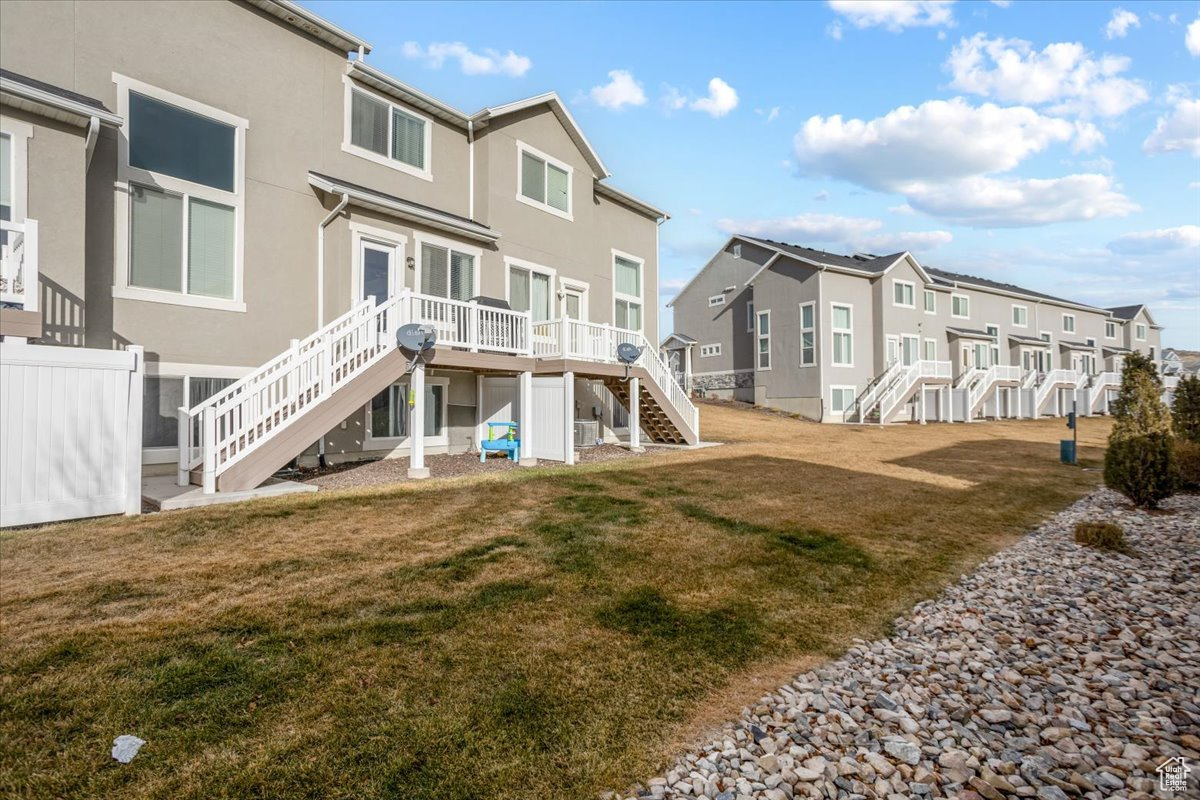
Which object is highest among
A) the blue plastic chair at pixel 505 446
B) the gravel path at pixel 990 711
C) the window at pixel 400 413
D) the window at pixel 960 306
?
the window at pixel 960 306

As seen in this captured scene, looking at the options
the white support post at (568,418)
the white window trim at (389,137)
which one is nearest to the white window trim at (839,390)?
the white support post at (568,418)

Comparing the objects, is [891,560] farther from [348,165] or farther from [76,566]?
[348,165]

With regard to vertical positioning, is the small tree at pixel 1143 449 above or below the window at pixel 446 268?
below

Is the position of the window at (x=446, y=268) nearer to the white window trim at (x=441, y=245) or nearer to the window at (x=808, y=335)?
the white window trim at (x=441, y=245)

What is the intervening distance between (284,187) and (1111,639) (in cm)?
1459

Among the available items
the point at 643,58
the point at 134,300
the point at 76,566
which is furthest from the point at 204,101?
the point at 643,58

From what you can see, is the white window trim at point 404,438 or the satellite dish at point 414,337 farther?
the white window trim at point 404,438

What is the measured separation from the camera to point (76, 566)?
562 centimetres

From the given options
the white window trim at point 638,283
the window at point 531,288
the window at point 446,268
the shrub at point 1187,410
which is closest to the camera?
the shrub at point 1187,410

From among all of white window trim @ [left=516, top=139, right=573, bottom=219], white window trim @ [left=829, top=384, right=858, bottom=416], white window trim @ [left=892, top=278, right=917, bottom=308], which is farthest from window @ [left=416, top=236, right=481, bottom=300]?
white window trim @ [left=892, top=278, right=917, bottom=308]

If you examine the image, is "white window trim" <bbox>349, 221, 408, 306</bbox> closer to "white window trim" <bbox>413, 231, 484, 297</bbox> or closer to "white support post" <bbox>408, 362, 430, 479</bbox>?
"white window trim" <bbox>413, 231, 484, 297</bbox>

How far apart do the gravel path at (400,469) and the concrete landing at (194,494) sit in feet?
2.43

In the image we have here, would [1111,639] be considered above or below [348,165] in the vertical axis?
below

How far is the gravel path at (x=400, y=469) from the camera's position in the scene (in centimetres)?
1062
